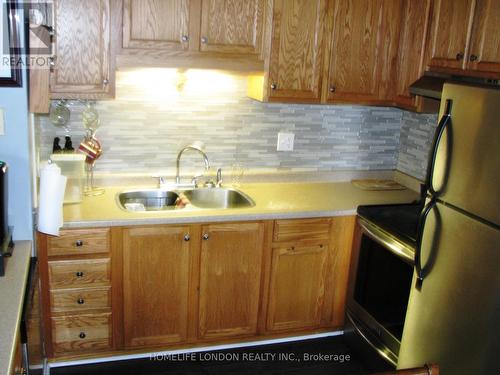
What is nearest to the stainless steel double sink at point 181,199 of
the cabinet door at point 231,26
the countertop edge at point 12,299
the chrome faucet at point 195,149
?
the chrome faucet at point 195,149

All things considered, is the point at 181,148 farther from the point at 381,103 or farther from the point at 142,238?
the point at 381,103

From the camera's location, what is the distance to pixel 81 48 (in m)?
2.61

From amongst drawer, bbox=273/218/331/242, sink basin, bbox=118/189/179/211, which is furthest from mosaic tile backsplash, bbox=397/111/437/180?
sink basin, bbox=118/189/179/211

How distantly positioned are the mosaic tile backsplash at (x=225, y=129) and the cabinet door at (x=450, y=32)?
605 millimetres

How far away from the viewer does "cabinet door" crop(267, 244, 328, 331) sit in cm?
303

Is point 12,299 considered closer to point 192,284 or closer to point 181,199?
point 192,284

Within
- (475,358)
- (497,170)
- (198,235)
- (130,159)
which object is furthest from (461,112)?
(130,159)

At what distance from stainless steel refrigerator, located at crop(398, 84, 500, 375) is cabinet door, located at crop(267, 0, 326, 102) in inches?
35.2

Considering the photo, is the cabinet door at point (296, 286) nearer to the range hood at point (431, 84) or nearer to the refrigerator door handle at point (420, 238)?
the refrigerator door handle at point (420, 238)

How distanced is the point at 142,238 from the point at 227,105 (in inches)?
38.5

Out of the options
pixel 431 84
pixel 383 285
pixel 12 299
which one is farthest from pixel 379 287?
pixel 12 299

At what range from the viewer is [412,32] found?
A: 3.09 metres

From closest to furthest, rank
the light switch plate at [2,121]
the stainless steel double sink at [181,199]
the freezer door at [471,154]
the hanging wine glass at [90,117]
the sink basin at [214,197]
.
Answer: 1. the freezer door at [471,154]
2. the light switch plate at [2,121]
3. the hanging wine glass at [90,117]
4. the stainless steel double sink at [181,199]
5. the sink basin at [214,197]

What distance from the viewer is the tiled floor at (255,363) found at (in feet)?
9.48
